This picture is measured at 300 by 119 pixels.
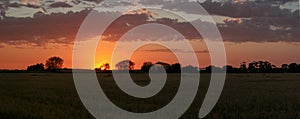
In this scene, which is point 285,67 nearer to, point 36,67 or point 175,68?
point 175,68

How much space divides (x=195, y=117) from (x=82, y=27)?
1112 cm

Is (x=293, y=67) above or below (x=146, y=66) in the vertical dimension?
below

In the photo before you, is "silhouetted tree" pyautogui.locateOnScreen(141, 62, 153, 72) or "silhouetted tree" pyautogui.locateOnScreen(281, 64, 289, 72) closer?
"silhouetted tree" pyautogui.locateOnScreen(141, 62, 153, 72)

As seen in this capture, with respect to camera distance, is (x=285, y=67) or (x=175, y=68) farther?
(x=285, y=67)

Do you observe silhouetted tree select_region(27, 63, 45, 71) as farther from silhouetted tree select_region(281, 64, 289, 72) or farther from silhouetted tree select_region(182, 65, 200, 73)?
silhouetted tree select_region(281, 64, 289, 72)

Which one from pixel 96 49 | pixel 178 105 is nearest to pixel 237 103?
pixel 178 105

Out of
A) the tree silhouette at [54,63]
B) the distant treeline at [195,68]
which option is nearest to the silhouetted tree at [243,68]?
the distant treeline at [195,68]

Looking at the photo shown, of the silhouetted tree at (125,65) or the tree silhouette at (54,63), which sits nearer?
the silhouetted tree at (125,65)

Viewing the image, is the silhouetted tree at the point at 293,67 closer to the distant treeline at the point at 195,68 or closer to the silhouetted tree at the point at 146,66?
the distant treeline at the point at 195,68

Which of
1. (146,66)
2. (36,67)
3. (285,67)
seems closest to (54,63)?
(36,67)

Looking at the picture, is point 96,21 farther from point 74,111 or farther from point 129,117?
point 129,117

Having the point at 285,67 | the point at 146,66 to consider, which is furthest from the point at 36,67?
the point at 285,67

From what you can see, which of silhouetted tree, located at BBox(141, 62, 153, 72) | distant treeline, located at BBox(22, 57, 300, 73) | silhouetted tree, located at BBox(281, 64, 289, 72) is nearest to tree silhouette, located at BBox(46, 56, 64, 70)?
distant treeline, located at BBox(22, 57, 300, 73)

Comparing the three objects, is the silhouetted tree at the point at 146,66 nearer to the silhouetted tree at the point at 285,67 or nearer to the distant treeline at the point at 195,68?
the distant treeline at the point at 195,68
